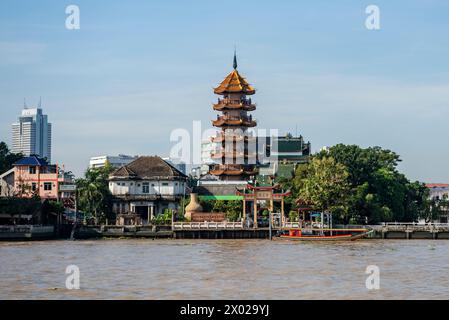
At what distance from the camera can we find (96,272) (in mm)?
44031

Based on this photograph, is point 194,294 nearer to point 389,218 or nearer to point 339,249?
point 339,249

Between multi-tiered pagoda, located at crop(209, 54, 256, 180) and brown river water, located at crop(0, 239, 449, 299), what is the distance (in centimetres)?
3327

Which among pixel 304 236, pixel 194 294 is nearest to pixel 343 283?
pixel 194 294

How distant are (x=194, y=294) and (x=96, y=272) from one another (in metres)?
10.8

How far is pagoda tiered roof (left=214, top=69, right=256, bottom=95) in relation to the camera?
4031 inches

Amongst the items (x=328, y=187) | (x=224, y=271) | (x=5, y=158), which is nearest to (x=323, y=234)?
(x=328, y=187)

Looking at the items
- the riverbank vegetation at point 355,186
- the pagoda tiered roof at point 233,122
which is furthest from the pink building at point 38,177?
the riverbank vegetation at point 355,186

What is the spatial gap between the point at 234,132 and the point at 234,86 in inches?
221

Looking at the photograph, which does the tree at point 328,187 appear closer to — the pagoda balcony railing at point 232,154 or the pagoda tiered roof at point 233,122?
the pagoda balcony railing at point 232,154

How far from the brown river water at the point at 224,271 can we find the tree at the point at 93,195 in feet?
71.6

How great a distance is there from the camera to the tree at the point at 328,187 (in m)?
82.0

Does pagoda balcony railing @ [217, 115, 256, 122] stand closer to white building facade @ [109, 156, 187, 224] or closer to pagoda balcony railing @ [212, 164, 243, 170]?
pagoda balcony railing @ [212, 164, 243, 170]
